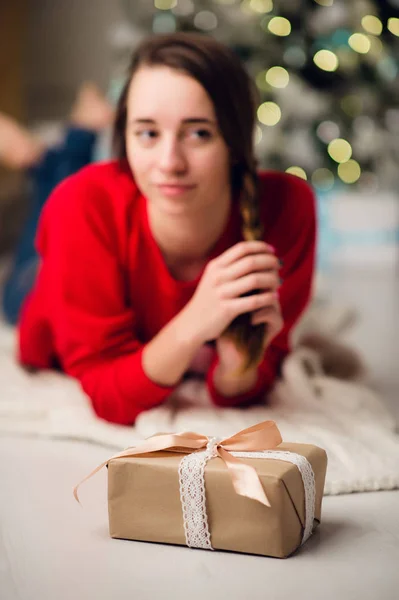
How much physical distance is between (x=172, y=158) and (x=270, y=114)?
6.00ft

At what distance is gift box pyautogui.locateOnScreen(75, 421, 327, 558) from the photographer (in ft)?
2.50

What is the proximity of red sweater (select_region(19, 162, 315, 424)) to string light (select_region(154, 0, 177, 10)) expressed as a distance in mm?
1634

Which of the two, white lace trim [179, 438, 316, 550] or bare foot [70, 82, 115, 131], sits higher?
bare foot [70, 82, 115, 131]

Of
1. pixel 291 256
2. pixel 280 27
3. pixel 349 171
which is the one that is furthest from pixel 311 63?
pixel 291 256

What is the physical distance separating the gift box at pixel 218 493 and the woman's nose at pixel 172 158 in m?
0.44

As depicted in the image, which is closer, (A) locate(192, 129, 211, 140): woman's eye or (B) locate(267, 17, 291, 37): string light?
(A) locate(192, 129, 211, 140): woman's eye

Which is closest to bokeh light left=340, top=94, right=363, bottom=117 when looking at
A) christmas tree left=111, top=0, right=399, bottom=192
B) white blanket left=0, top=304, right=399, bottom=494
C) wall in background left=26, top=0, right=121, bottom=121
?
christmas tree left=111, top=0, right=399, bottom=192

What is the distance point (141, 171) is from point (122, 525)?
55 cm

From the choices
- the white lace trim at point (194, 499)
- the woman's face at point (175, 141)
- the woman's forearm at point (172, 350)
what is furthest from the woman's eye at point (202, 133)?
the white lace trim at point (194, 499)

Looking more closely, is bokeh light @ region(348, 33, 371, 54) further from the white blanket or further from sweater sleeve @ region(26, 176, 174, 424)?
sweater sleeve @ region(26, 176, 174, 424)

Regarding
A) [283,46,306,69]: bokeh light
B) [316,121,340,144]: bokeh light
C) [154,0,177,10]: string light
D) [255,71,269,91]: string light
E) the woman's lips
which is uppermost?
[154,0,177,10]: string light

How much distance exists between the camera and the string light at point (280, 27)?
2771 millimetres

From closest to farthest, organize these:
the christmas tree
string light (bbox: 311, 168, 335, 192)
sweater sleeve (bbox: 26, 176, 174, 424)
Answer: sweater sleeve (bbox: 26, 176, 174, 424) < the christmas tree < string light (bbox: 311, 168, 335, 192)

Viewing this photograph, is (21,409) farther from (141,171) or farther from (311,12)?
(311,12)
